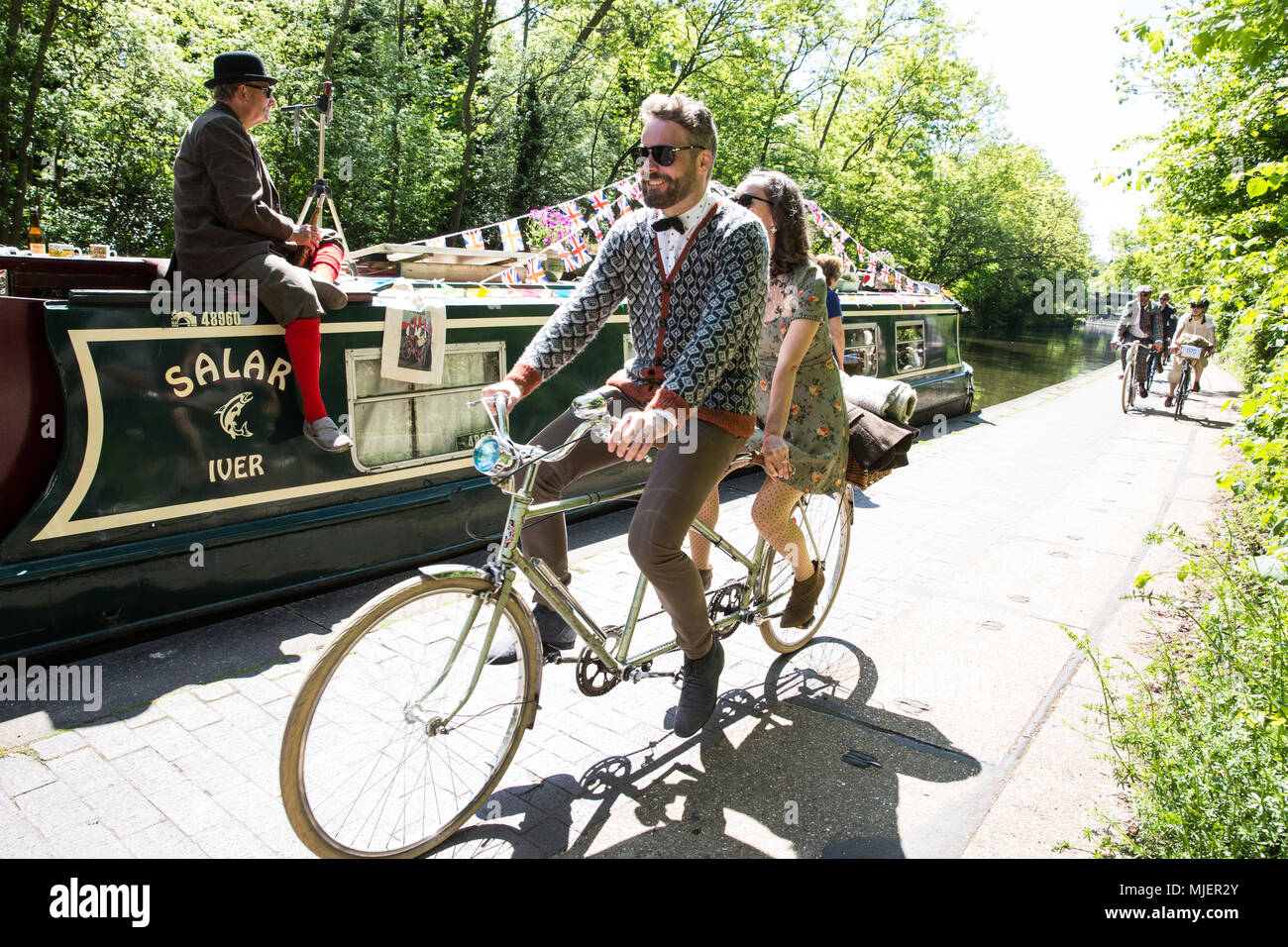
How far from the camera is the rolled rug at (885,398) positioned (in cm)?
456

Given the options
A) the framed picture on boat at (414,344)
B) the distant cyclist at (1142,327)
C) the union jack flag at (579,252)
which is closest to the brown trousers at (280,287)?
the framed picture on boat at (414,344)

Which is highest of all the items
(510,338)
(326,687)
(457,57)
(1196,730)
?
(457,57)

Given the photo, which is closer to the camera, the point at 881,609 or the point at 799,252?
the point at 799,252

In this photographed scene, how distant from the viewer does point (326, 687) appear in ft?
8.13

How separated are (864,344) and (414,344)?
6.35 meters

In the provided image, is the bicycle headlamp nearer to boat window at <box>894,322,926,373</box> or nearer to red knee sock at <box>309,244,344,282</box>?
red knee sock at <box>309,244,344,282</box>

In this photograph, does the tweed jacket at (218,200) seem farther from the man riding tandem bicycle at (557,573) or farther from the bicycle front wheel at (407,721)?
the bicycle front wheel at (407,721)

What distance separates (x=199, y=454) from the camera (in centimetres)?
446

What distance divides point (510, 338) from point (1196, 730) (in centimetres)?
453

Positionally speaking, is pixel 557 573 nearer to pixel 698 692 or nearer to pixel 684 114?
pixel 698 692

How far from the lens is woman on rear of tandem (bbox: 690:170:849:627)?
3.81 metres

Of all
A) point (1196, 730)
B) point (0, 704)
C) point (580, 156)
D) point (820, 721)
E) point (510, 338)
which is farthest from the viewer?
point (580, 156)
